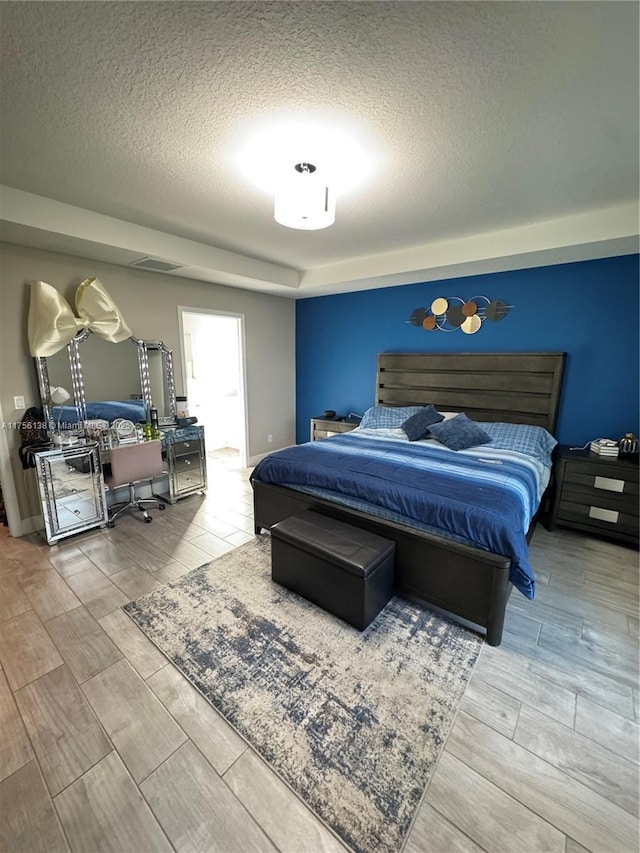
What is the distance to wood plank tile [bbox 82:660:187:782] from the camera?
1.40m

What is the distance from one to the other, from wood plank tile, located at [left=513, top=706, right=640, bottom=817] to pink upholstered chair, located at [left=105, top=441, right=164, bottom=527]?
10.6ft

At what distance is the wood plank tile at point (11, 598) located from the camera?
85.1 inches

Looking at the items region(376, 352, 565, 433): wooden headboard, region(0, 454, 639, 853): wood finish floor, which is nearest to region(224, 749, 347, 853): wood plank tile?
region(0, 454, 639, 853): wood finish floor

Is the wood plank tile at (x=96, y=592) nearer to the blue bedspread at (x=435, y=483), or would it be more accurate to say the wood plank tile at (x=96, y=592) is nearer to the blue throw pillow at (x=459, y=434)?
the blue bedspread at (x=435, y=483)

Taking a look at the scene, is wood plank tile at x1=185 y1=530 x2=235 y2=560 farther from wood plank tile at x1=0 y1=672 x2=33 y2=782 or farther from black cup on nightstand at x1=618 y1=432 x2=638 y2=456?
black cup on nightstand at x1=618 y1=432 x2=638 y2=456

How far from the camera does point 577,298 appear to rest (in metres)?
3.26

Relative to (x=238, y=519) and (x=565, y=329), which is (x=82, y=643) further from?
(x=565, y=329)

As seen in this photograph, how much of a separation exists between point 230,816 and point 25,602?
75.5 inches

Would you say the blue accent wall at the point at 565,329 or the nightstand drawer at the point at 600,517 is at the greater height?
the blue accent wall at the point at 565,329

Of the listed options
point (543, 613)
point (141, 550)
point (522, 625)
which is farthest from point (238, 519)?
point (543, 613)

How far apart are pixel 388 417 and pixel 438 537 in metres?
2.16

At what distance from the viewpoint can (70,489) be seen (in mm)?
3072

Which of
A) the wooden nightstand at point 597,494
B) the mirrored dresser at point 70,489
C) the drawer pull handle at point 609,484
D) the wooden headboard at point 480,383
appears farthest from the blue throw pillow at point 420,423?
the mirrored dresser at point 70,489

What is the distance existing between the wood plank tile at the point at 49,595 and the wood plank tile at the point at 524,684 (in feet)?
8.21
